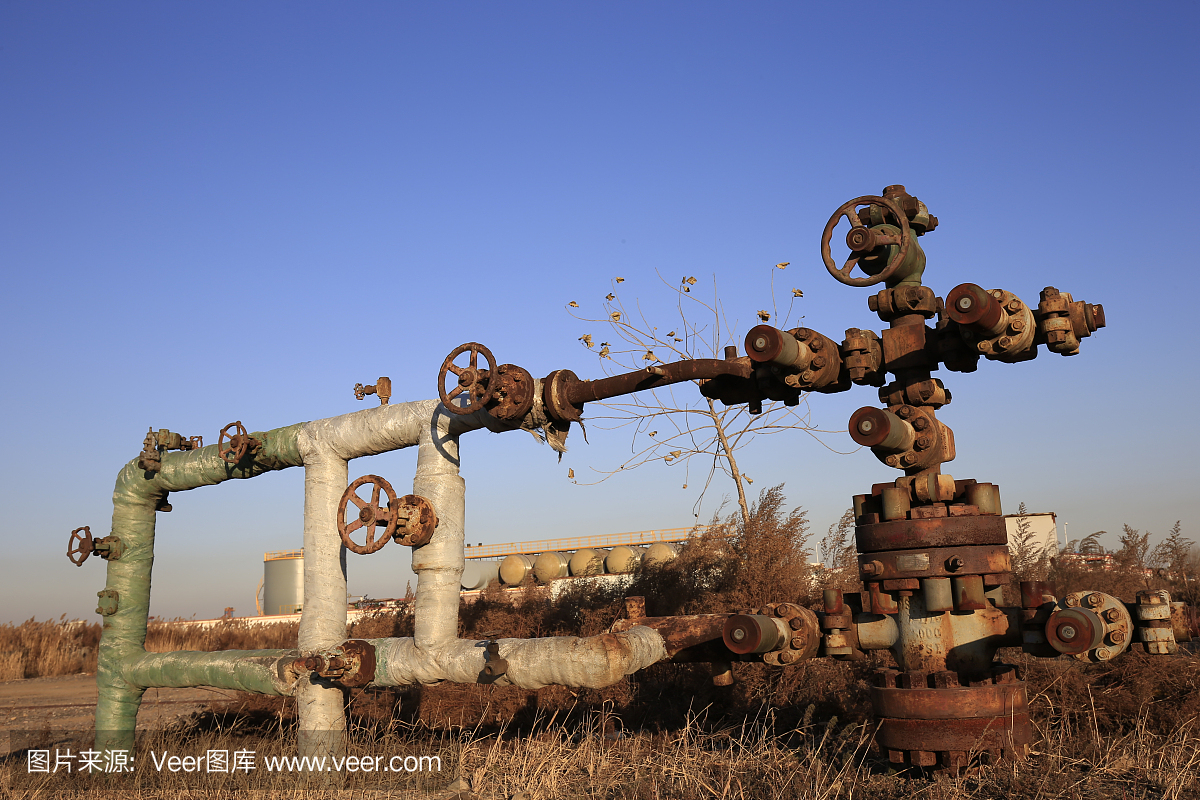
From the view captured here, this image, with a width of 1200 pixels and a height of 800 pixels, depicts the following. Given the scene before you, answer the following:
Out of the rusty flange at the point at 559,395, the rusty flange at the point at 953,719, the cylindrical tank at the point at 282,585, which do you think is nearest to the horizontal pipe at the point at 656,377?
the rusty flange at the point at 559,395

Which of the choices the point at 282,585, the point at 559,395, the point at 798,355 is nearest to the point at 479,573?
the point at 282,585

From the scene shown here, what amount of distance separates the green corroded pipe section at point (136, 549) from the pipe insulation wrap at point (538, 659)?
7.55ft

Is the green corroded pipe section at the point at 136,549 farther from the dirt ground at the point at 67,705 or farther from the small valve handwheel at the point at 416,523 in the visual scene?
the small valve handwheel at the point at 416,523

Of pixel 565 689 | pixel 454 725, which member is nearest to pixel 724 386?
pixel 565 689

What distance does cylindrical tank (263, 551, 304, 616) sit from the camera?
90.7 ft

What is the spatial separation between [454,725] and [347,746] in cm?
177

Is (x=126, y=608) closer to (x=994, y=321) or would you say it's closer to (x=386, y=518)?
(x=386, y=518)

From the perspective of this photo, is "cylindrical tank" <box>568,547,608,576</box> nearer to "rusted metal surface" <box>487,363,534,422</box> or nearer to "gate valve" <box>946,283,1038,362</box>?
"rusted metal surface" <box>487,363,534,422</box>

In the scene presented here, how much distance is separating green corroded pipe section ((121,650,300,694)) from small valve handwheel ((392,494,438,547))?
167cm

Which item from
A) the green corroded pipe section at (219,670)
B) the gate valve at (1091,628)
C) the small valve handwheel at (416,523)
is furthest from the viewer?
the green corroded pipe section at (219,670)

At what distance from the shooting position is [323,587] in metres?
6.99

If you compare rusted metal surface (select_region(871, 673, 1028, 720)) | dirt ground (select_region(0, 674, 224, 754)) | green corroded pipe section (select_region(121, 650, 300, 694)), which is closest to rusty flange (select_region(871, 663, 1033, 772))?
rusted metal surface (select_region(871, 673, 1028, 720))

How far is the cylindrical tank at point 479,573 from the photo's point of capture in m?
26.5

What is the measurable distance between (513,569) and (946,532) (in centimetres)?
2386
